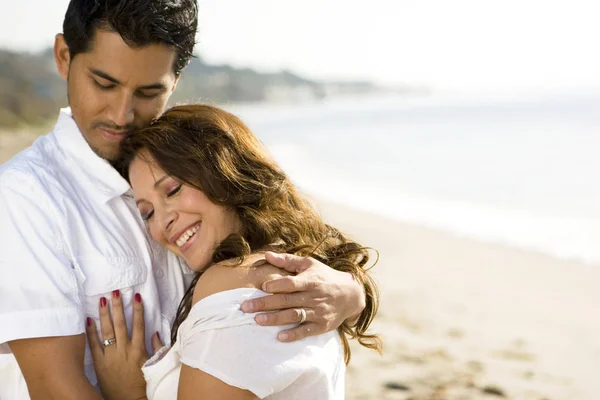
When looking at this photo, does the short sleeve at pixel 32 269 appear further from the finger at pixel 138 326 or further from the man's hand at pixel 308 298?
the man's hand at pixel 308 298

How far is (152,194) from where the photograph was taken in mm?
2477

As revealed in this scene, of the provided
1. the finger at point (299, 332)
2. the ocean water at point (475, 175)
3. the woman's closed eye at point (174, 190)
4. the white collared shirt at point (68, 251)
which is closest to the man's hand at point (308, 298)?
the finger at point (299, 332)

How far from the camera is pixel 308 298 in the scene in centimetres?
226

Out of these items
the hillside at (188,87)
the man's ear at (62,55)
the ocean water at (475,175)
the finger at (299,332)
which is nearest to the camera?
the finger at (299,332)

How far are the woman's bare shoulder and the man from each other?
0.05 m

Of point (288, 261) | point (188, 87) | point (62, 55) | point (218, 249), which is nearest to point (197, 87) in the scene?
point (188, 87)

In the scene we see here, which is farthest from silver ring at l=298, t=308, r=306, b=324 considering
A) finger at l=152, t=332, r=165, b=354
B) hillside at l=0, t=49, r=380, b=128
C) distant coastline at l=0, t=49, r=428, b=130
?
hillside at l=0, t=49, r=380, b=128

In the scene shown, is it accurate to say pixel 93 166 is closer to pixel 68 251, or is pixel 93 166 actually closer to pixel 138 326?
pixel 68 251

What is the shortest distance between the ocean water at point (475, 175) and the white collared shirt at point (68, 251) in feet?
16.6

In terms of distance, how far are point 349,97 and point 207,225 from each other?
94.3 metres

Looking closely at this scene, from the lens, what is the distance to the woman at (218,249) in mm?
2029

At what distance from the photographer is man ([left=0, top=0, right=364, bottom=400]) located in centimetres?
217

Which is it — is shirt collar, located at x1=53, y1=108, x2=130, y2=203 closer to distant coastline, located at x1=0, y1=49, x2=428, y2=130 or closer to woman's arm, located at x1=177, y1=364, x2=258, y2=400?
distant coastline, located at x1=0, y1=49, x2=428, y2=130

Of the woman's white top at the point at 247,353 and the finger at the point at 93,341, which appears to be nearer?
the woman's white top at the point at 247,353
